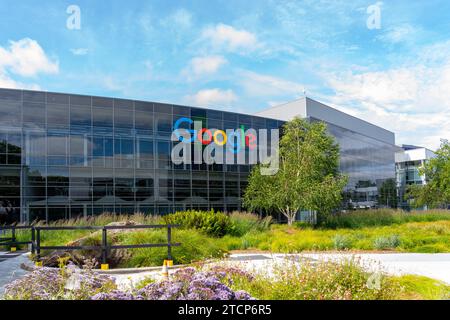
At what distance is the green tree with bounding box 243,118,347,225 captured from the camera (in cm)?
2506

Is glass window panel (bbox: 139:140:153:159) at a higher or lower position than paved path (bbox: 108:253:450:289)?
higher

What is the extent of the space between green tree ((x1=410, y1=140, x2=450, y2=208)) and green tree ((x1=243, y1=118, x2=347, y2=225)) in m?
16.9

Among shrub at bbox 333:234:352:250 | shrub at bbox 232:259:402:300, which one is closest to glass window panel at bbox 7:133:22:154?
shrub at bbox 333:234:352:250

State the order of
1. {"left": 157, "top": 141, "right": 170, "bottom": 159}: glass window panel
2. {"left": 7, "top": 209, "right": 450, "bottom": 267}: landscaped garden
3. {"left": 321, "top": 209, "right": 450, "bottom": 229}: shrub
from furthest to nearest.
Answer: {"left": 157, "top": 141, "right": 170, "bottom": 159}: glass window panel, {"left": 321, "top": 209, "right": 450, "bottom": 229}: shrub, {"left": 7, "top": 209, "right": 450, "bottom": 267}: landscaped garden

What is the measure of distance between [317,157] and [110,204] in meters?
17.5

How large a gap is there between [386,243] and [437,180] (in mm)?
30479

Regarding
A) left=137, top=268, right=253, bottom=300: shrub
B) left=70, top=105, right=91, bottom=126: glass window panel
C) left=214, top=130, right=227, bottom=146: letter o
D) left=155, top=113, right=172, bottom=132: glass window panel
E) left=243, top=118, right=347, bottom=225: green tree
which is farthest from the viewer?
left=214, top=130, right=227, bottom=146: letter o

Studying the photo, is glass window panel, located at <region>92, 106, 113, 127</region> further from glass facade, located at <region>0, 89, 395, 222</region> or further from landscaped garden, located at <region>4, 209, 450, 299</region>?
landscaped garden, located at <region>4, 209, 450, 299</region>

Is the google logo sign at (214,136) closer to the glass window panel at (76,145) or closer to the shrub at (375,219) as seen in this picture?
the glass window panel at (76,145)

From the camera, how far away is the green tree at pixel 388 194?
5839 cm

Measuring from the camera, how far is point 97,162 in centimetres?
3209

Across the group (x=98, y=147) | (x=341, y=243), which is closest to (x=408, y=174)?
(x=98, y=147)

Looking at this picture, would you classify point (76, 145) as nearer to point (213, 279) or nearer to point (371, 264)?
point (371, 264)
